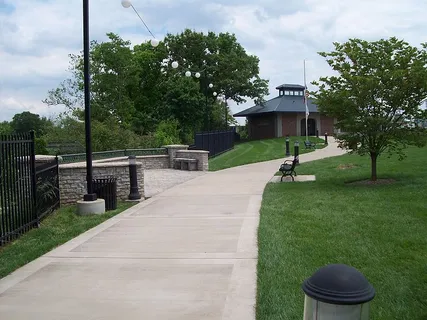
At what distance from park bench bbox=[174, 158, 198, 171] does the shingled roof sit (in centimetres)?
3407

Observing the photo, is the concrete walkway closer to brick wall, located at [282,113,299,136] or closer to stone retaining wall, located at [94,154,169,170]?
stone retaining wall, located at [94,154,169,170]

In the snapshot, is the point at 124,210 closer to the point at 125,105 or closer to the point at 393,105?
the point at 393,105

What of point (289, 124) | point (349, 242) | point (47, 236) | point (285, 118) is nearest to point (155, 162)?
point (47, 236)

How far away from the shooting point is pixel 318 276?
2354mm

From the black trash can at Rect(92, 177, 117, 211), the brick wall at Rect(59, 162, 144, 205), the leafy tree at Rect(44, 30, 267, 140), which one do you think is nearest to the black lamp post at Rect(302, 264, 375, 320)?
the black trash can at Rect(92, 177, 117, 211)

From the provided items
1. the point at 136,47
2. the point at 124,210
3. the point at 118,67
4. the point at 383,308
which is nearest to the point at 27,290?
the point at 383,308

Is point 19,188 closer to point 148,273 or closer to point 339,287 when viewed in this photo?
point 148,273

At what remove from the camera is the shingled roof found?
5537 centimetres

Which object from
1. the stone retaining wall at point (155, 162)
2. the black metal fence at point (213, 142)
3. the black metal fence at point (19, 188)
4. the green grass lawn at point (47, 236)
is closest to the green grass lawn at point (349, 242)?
the green grass lawn at point (47, 236)

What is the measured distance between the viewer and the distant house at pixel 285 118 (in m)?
55.5

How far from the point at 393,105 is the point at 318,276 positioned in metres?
11.1

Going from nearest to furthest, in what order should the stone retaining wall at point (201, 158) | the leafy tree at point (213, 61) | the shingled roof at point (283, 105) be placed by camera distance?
the stone retaining wall at point (201, 158)
the leafy tree at point (213, 61)
the shingled roof at point (283, 105)

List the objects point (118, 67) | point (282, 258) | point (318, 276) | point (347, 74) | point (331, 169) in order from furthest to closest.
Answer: point (118, 67)
point (331, 169)
point (347, 74)
point (282, 258)
point (318, 276)

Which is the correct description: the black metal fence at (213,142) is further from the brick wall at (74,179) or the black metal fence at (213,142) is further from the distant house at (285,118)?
the distant house at (285,118)
